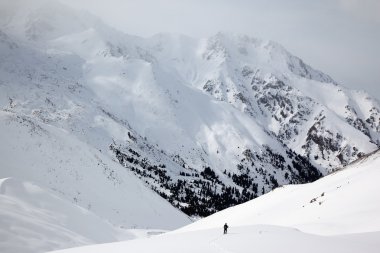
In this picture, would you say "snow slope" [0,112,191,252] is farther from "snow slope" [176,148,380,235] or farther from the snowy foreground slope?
"snow slope" [176,148,380,235]

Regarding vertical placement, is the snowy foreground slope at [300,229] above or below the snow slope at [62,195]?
below

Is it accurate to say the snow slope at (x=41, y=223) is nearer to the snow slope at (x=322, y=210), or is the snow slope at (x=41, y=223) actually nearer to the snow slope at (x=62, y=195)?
the snow slope at (x=62, y=195)

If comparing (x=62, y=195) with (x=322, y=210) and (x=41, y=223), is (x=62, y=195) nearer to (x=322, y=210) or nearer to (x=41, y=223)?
(x=41, y=223)

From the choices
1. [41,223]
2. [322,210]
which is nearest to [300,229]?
[322,210]

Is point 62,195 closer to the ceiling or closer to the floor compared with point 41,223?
closer to the ceiling

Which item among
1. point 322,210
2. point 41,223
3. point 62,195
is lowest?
point 322,210

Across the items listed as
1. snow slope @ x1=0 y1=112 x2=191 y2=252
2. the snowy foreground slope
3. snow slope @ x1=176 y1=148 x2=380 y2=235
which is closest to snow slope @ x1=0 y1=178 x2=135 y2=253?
snow slope @ x1=0 y1=112 x2=191 y2=252

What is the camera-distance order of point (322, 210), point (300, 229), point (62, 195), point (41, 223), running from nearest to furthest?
point (300, 229), point (41, 223), point (322, 210), point (62, 195)

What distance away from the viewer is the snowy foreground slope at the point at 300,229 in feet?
64.2

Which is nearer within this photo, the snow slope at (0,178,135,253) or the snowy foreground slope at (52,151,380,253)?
the snowy foreground slope at (52,151,380,253)

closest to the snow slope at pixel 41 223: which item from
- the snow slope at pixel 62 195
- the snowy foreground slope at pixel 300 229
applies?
the snow slope at pixel 62 195

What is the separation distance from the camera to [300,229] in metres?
28.8

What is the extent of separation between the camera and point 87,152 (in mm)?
78000

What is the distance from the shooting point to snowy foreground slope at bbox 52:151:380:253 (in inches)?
A: 771
